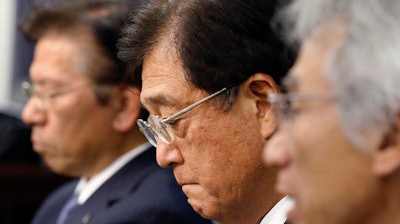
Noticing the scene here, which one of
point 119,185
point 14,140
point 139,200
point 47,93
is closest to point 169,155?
point 139,200

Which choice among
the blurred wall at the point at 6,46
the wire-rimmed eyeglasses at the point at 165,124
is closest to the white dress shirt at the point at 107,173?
the wire-rimmed eyeglasses at the point at 165,124

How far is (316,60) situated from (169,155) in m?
0.74

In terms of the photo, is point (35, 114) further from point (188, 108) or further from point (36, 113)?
point (188, 108)

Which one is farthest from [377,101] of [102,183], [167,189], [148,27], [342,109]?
[102,183]

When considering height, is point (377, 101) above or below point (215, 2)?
above

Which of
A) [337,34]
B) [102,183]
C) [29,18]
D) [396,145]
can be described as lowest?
[102,183]

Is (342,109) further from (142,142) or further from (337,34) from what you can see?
(142,142)

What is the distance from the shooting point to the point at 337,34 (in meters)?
1.67

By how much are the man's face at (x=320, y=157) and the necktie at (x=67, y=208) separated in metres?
2.09

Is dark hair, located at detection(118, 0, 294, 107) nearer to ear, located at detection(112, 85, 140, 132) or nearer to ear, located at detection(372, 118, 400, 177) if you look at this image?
ear, located at detection(372, 118, 400, 177)

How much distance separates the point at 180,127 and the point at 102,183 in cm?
140

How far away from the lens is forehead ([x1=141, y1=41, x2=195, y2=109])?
7.55 ft

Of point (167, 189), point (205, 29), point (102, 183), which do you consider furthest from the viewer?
point (102, 183)

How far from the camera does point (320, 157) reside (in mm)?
1633
